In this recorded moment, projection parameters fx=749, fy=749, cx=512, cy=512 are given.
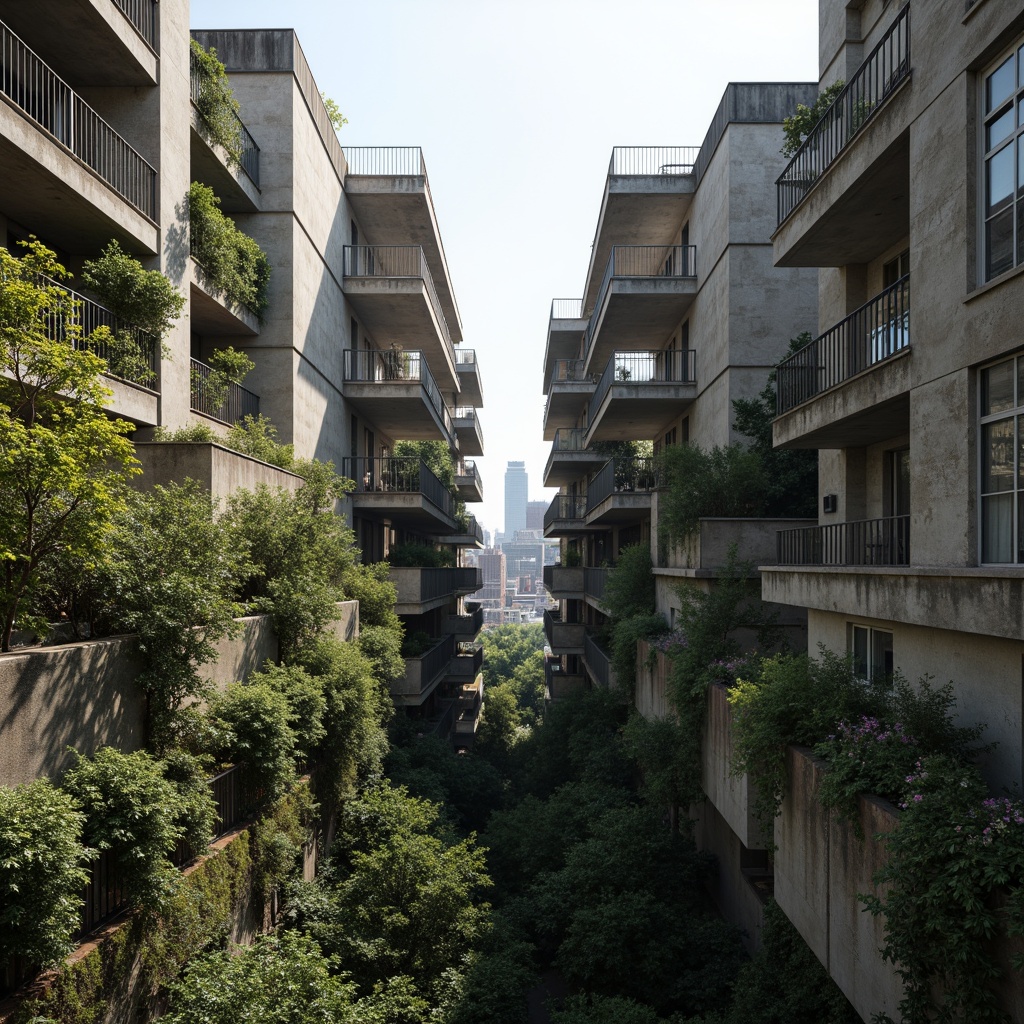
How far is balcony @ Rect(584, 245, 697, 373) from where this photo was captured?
22797 mm

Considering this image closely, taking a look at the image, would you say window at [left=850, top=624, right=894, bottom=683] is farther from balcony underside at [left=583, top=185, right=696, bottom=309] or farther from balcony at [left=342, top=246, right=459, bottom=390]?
balcony at [left=342, top=246, right=459, bottom=390]

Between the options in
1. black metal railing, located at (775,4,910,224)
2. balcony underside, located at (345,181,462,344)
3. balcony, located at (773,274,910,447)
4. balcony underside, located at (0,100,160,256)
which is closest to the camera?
black metal railing, located at (775,4,910,224)

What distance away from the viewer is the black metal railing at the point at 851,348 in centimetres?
1044

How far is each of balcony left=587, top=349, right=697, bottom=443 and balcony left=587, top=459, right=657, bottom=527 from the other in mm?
1516

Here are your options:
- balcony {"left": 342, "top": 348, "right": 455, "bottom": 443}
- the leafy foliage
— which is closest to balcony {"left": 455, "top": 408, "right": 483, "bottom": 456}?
balcony {"left": 342, "top": 348, "right": 455, "bottom": 443}

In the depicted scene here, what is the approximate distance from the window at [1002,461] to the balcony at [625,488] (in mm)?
16647

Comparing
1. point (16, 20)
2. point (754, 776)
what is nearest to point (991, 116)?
point (754, 776)

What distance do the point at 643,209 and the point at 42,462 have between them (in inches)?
833

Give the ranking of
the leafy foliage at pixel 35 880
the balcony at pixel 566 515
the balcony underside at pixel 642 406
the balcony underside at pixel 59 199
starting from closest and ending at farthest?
the leafy foliage at pixel 35 880, the balcony underside at pixel 59 199, the balcony underside at pixel 642 406, the balcony at pixel 566 515

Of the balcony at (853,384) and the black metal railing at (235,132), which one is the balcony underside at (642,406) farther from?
the black metal railing at (235,132)

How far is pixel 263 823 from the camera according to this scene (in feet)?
36.2

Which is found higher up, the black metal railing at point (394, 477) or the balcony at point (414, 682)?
the black metal railing at point (394, 477)

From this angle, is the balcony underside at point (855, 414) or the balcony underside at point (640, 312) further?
the balcony underside at point (640, 312)

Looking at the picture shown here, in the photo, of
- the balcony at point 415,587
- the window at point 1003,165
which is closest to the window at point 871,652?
the window at point 1003,165
